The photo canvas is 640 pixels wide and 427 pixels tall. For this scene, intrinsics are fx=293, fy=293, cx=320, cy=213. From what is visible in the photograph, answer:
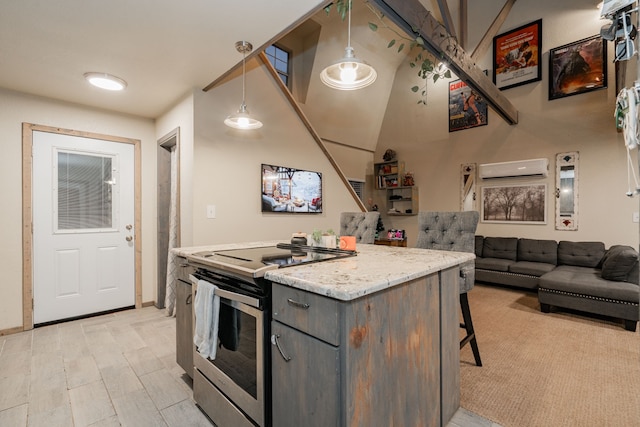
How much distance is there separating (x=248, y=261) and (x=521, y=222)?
533cm

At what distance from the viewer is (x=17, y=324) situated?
2.98 metres

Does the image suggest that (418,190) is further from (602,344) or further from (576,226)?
(602,344)

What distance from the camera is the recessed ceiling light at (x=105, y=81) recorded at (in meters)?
2.58

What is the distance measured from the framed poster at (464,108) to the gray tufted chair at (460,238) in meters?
4.16

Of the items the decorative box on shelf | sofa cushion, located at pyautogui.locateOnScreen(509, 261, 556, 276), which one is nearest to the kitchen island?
sofa cushion, located at pyautogui.locateOnScreen(509, 261, 556, 276)

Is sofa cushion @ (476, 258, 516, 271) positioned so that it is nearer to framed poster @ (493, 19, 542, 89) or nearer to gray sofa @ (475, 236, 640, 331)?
gray sofa @ (475, 236, 640, 331)

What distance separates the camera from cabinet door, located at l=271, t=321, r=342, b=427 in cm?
104

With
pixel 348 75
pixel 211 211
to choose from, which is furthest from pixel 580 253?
pixel 211 211

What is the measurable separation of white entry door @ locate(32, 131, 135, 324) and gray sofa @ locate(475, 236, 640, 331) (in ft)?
17.0

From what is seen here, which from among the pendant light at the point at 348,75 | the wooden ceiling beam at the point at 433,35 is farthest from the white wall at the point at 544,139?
the pendant light at the point at 348,75

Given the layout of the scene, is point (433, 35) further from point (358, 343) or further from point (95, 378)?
point (95, 378)

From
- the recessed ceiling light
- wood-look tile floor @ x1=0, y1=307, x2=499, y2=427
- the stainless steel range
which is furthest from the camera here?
the recessed ceiling light

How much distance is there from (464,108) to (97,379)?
6.62m

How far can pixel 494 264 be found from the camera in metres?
4.76
